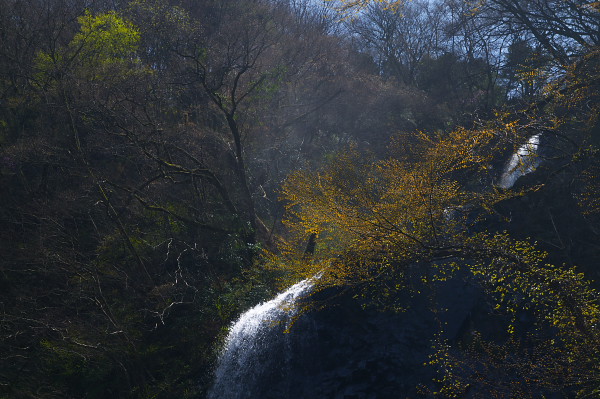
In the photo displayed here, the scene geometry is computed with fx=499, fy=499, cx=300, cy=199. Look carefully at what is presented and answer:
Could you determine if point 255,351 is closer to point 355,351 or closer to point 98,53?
point 355,351

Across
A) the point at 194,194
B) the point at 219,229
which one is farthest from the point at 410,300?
the point at 194,194

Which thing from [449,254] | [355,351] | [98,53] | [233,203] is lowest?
[355,351]

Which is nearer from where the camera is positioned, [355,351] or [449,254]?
[449,254]

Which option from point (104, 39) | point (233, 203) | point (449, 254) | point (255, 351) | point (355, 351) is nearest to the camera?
point (449, 254)

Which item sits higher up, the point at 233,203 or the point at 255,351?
the point at 233,203

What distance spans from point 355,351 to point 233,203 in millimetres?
8016

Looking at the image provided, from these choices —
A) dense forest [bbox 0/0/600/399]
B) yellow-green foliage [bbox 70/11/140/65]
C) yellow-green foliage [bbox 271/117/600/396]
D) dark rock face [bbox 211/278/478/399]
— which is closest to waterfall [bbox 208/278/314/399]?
dark rock face [bbox 211/278/478/399]

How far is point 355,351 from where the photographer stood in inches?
402

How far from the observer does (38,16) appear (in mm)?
15734

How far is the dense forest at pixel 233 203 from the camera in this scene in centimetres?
866

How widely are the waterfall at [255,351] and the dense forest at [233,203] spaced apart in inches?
21.4

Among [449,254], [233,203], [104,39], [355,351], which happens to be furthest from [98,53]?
[449,254]

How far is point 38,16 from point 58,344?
406 inches

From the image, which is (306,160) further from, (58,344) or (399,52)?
(58,344)
